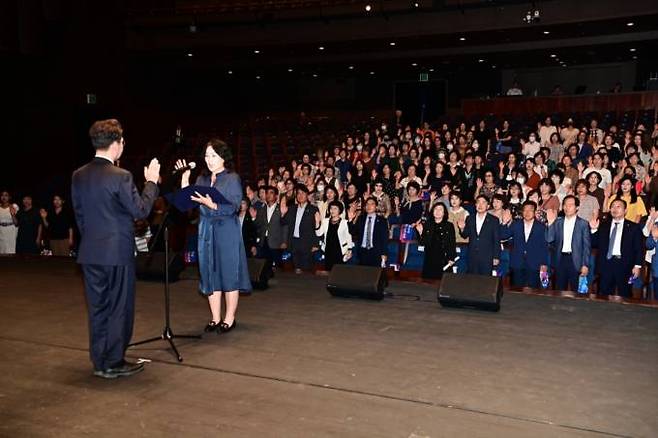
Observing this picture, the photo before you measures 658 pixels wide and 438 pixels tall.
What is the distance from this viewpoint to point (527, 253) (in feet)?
19.4

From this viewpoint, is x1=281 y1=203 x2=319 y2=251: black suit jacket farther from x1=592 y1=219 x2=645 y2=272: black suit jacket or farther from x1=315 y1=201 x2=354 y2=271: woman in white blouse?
x1=592 y1=219 x2=645 y2=272: black suit jacket

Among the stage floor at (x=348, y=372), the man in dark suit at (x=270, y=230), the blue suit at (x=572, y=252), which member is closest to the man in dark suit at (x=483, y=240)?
the blue suit at (x=572, y=252)

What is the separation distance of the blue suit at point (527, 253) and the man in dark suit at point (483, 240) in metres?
0.17

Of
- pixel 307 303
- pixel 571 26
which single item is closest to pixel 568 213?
pixel 307 303

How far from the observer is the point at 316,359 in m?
3.61

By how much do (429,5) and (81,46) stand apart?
7465mm

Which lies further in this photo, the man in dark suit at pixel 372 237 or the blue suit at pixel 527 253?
the man in dark suit at pixel 372 237

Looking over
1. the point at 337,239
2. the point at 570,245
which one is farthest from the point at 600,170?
the point at 337,239

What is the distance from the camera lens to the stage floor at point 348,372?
2.77 m

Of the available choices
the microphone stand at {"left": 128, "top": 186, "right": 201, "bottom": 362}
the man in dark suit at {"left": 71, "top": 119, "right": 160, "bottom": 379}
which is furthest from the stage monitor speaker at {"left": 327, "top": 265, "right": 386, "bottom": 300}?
the man in dark suit at {"left": 71, "top": 119, "right": 160, "bottom": 379}

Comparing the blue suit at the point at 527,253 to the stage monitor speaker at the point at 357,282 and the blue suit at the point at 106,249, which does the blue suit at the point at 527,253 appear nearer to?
the stage monitor speaker at the point at 357,282

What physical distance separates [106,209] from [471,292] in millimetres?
2628

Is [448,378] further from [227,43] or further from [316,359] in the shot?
[227,43]

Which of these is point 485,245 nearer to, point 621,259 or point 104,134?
point 621,259
